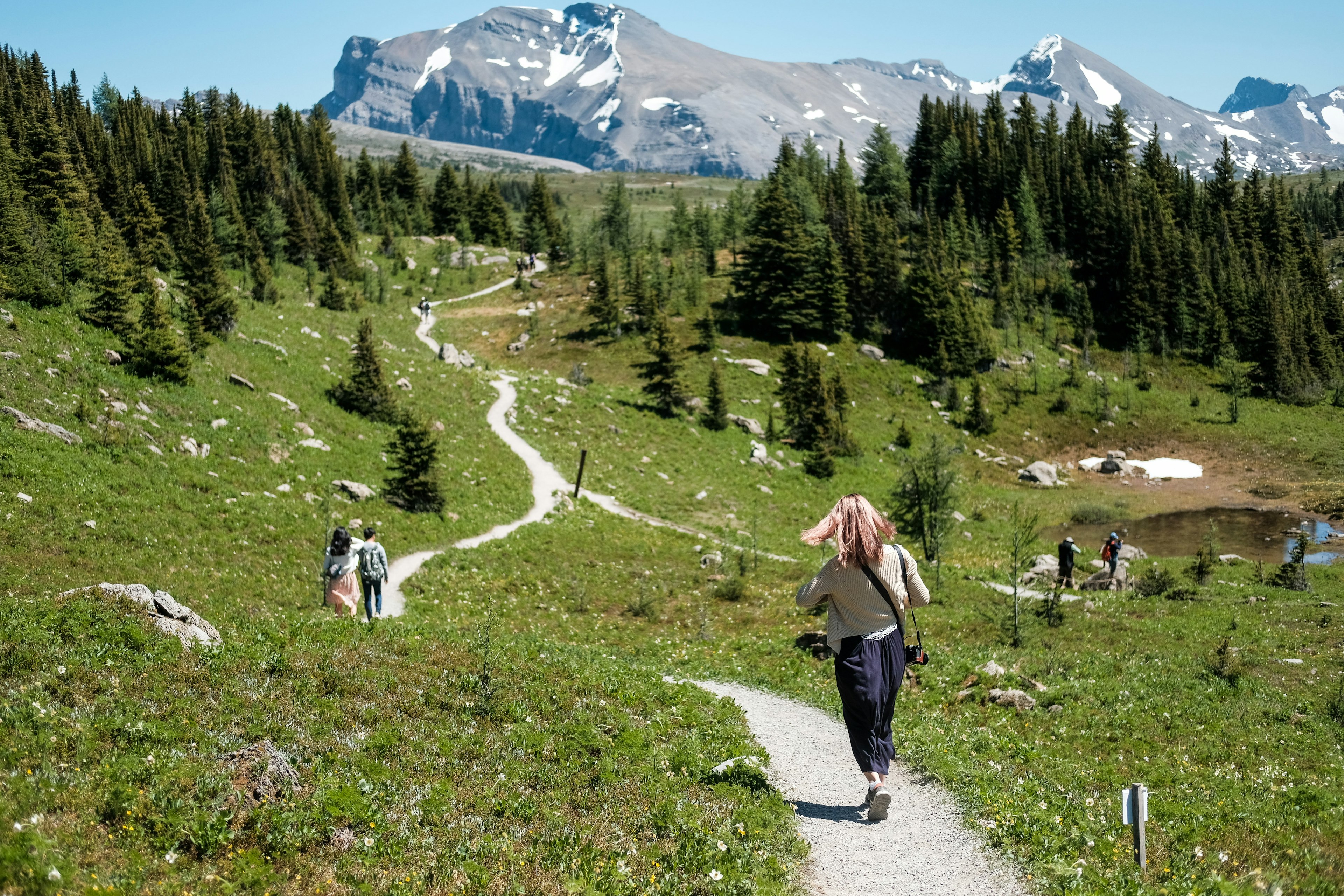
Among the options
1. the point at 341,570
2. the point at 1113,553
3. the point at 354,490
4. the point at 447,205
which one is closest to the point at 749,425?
the point at 1113,553

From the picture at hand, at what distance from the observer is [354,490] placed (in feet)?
103

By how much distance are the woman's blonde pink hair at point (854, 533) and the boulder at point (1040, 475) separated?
191 ft

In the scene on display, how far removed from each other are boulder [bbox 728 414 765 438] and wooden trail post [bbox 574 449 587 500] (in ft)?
52.2

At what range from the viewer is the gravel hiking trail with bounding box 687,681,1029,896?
27.1 ft

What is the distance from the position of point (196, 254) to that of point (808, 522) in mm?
36011

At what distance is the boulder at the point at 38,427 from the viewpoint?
978 inches

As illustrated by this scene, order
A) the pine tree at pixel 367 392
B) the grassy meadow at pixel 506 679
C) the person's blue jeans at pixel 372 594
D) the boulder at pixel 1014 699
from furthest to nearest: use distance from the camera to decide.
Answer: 1. the pine tree at pixel 367 392
2. the person's blue jeans at pixel 372 594
3. the boulder at pixel 1014 699
4. the grassy meadow at pixel 506 679

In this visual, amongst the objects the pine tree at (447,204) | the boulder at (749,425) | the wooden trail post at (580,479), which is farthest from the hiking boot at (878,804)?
the pine tree at (447,204)

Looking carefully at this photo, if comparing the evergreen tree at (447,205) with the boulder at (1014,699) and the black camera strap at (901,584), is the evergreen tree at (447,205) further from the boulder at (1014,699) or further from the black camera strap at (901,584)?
the black camera strap at (901,584)

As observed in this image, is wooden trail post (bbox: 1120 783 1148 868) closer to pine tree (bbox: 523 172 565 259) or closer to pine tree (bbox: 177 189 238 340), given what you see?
pine tree (bbox: 177 189 238 340)

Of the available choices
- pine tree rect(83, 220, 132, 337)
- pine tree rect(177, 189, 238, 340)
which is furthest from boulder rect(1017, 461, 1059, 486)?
pine tree rect(83, 220, 132, 337)

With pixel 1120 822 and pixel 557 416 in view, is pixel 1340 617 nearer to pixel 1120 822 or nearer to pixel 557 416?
pixel 1120 822

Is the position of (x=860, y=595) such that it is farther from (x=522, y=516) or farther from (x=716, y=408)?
(x=716, y=408)

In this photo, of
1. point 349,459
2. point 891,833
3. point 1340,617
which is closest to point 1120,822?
point 891,833
